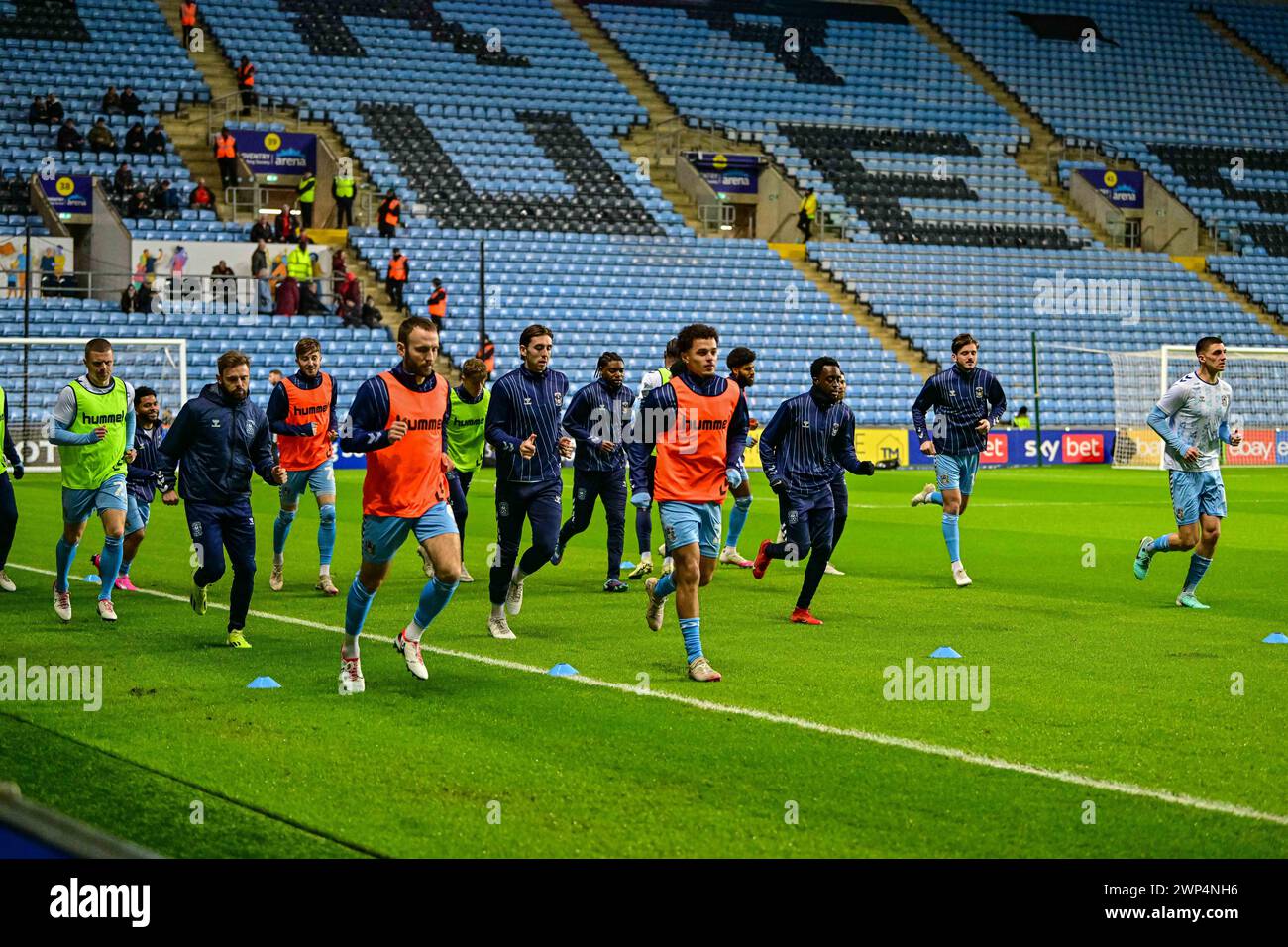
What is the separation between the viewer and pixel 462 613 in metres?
12.9

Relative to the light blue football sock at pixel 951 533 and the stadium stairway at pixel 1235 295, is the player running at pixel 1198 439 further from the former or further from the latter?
the stadium stairway at pixel 1235 295

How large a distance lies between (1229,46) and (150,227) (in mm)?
39298

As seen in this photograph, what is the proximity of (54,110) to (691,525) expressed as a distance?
33.3m

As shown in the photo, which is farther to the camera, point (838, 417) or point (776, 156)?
point (776, 156)

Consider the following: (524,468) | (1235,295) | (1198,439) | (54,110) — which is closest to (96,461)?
(524,468)

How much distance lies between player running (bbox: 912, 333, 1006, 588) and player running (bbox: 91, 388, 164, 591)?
7.03 meters

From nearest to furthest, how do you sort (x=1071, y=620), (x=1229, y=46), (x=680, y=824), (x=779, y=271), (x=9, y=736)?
1. (x=680, y=824)
2. (x=9, y=736)
3. (x=1071, y=620)
4. (x=779, y=271)
5. (x=1229, y=46)

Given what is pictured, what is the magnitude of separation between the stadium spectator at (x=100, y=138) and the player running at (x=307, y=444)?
2600 cm

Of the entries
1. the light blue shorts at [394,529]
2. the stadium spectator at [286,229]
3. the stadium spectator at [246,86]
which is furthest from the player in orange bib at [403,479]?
the stadium spectator at [246,86]

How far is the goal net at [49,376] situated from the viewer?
1163 inches

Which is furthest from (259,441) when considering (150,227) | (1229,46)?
(1229,46)

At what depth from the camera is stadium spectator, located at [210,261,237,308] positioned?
35219mm
